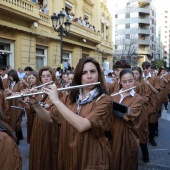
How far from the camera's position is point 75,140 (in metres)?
2.50

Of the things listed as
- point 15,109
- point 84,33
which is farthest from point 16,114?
point 84,33

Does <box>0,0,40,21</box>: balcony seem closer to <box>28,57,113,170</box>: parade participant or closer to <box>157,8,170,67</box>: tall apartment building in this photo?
<box>28,57,113,170</box>: parade participant

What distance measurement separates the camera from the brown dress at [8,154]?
162cm

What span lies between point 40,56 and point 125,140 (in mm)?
14591

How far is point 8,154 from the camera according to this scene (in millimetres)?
1638

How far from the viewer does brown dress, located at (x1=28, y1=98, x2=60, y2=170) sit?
375 cm

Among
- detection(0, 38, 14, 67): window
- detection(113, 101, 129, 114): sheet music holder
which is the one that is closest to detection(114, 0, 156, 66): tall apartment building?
detection(0, 38, 14, 67): window

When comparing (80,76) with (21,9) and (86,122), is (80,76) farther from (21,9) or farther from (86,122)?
(21,9)

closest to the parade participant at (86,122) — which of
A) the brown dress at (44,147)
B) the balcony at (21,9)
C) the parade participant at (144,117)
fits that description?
the brown dress at (44,147)

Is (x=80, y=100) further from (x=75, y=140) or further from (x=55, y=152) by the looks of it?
(x=55, y=152)

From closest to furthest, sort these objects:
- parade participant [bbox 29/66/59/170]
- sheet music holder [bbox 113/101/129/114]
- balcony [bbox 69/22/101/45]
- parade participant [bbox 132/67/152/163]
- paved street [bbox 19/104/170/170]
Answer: sheet music holder [bbox 113/101/129/114]
parade participant [bbox 29/66/59/170]
paved street [bbox 19/104/170/170]
parade participant [bbox 132/67/152/163]
balcony [bbox 69/22/101/45]

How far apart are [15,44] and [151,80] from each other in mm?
9694

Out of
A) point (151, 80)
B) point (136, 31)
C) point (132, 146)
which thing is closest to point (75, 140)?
point (132, 146)

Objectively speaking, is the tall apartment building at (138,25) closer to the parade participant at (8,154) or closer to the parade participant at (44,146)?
the parade participant at (44,146)
